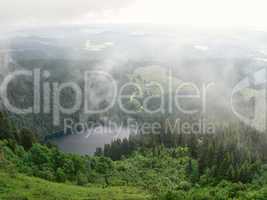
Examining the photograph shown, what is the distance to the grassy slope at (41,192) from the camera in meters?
43.0

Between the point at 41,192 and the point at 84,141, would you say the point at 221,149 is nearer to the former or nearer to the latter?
the point at 41,192

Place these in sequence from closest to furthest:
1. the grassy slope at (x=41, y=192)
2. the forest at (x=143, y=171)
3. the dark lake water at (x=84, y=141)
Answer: the grassy slope at (x=41, y=192) < the forest at (x=143, y=171) < the dark lake water at (x=84, y=141)

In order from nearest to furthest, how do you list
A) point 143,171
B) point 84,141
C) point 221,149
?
point 143,171 < point 221,149 < point 84,141

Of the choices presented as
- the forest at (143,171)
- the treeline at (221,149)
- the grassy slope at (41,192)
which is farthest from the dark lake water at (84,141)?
the grassy slope at (41,192)

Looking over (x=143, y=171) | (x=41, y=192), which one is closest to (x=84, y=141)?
(x=143, y=171)

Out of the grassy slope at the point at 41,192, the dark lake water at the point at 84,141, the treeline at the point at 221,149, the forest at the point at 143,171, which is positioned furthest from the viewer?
the dark lake water at the point at 84,141

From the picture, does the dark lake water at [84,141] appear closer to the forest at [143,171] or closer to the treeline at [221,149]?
the treeline at [221,149]

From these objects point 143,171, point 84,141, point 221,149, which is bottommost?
point 84,141

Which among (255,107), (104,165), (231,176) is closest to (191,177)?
(231,176)

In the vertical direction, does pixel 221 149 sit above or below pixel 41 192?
below

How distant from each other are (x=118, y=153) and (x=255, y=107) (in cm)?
9789

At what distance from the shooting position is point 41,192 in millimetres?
45469

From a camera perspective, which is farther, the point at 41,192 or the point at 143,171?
the point at 143,171

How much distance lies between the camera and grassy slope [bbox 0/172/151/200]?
43.0 m
